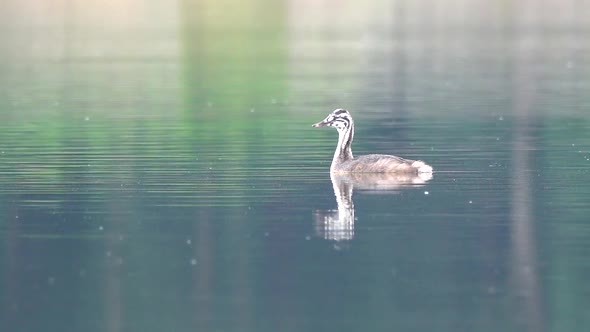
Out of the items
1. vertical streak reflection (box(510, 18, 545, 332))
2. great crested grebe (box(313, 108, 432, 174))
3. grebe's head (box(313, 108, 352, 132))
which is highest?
grebe's head (box(313, 108, 352, 132))

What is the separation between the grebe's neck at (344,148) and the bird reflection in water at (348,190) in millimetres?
514

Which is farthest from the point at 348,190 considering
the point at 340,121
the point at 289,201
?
the point at 340,121

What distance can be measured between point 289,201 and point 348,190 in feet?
6.34

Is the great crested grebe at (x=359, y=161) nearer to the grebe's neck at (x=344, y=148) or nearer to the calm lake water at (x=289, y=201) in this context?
the grebe's neck at (x=344, y=148)

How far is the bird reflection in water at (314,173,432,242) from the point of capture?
19.7m

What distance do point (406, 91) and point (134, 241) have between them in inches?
1038

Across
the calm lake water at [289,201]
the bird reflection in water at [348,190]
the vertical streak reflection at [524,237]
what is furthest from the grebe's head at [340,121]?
the vertical streak reflection at [524,237]

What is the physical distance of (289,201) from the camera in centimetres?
2214

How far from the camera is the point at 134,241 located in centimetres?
1906

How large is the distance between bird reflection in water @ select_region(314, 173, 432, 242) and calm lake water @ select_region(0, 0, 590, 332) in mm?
65

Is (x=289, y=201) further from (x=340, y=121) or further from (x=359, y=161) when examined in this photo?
(x=340, y=121)

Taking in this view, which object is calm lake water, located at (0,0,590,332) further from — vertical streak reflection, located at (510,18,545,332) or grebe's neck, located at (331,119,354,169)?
grebe's neck, located at (331,119,354,169)

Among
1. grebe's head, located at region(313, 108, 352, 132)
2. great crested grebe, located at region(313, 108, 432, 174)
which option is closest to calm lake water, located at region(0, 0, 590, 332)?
great crested grebe, located at region(313, 108, 432, 174)

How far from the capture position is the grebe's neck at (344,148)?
86.3 ft
